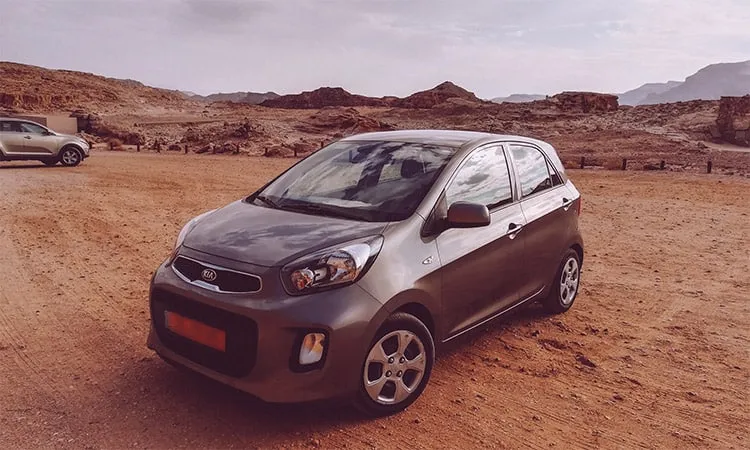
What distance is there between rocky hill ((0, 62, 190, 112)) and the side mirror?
66.1 metres

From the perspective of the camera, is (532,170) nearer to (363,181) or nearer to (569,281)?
(569,281)

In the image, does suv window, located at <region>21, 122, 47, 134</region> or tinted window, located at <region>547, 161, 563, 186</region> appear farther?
suv window, located at <region>21, 122, 47, 134</region>

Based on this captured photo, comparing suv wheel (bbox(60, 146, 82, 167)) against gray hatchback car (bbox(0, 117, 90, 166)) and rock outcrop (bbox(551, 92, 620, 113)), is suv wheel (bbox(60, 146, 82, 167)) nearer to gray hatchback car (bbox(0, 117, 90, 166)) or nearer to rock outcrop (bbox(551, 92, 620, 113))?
gray hatchback car (bbox(0, 117, 90, 166))

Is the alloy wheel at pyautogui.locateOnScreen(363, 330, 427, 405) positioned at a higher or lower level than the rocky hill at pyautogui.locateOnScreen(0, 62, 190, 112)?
lower

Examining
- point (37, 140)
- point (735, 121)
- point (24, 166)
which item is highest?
point (735, 121)

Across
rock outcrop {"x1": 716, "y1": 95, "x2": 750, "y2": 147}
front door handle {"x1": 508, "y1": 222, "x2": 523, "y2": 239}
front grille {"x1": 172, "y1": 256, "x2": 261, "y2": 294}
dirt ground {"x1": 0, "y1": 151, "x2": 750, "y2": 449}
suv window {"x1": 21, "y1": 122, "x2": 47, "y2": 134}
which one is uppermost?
rock outcrop {"x1": 716, "y1": 95, "x2": 750, "y2": 147}

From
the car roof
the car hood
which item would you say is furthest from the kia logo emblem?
the car roof

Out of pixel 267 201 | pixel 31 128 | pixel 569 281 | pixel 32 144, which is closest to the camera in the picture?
pixel 267 201

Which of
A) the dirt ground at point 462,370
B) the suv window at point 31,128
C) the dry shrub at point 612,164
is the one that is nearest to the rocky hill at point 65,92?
the suv window at point 31,128

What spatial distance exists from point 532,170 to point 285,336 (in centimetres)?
293

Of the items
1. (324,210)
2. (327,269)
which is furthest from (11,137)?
(327,269)

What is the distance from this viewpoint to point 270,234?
3717mm

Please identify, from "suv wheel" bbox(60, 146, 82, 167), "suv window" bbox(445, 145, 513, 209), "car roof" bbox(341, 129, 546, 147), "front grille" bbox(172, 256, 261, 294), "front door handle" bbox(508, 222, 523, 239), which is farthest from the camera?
"suv wheel" bbox(60, 146, 82, 167)

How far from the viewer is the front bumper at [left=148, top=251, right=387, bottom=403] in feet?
10.6
